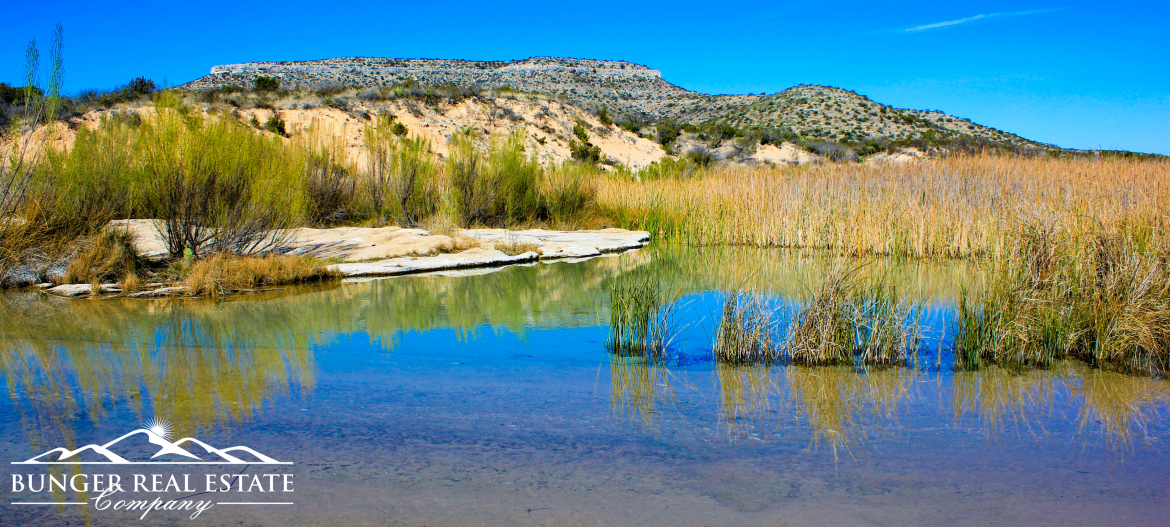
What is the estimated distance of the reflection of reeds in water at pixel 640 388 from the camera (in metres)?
3.18

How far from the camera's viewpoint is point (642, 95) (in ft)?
197

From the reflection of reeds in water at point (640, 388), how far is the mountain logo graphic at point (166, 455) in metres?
1.50

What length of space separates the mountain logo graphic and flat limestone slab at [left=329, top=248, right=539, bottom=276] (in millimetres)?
5073

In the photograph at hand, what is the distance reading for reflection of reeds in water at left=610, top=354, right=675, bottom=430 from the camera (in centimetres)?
318

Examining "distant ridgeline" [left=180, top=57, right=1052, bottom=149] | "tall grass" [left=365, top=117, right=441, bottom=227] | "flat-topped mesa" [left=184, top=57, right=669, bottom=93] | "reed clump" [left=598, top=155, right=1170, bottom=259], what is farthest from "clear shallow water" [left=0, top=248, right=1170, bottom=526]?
"flat-topped mesa" [left=184, top=57, right=669, bottom=93]

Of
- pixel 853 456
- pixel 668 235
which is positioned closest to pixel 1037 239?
pixel 853 456

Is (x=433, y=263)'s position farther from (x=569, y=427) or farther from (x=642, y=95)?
(x=642, y=95)

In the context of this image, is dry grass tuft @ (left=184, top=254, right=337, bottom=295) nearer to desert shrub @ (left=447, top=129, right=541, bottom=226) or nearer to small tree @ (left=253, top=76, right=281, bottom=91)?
desert shrub @ (left=447, top=129, right=541, bottom=226)

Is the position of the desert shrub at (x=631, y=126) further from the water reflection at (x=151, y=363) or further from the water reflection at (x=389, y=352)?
the water reflection at (x=151, y=363)

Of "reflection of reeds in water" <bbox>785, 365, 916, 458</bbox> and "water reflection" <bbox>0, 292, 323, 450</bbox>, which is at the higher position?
"water reflection" <bbox>0, 292, 323, 450</bbox>

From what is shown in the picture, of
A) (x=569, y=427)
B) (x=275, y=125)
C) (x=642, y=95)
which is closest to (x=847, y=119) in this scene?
(x=642, y=95)

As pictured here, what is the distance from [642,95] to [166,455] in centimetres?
5978

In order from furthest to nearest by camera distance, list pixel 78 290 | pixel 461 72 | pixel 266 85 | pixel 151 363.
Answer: pixel 461 72 < pixel 266 85 < pixel 78 290 < pixel 151 363

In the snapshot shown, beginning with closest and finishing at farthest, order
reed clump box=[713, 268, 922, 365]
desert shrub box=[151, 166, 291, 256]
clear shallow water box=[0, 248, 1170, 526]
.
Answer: clear shallow water box=[0, 248, 1170, 526], reed clump box=[713, 268, 922, 365], desert shrub box=[151, 166, 291, 256]
